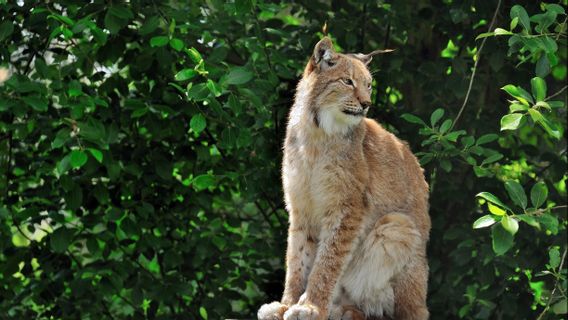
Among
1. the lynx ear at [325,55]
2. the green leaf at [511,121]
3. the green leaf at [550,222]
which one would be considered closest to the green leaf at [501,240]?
the green leaf at [550,222]

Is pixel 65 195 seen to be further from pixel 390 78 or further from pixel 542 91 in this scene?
pixel 542 91

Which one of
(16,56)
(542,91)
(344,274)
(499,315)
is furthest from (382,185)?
(16,56)

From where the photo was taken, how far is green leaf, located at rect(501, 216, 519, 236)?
4.64m

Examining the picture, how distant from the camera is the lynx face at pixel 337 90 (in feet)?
18.5

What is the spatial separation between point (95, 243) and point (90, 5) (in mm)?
1816

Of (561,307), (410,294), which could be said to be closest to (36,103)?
(410,294)

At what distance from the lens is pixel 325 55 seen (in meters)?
5.76

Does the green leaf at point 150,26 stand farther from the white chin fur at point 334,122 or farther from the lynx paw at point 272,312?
the lynx paw at point 272,312

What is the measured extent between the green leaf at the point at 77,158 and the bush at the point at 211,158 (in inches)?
16.5

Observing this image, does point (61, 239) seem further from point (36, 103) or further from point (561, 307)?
point (561, 307)

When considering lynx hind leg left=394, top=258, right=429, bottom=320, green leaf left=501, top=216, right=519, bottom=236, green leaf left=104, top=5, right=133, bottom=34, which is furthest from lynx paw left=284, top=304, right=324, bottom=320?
green leaf left=104, top=5, right=133, bottom=34

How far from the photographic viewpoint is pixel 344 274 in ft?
19.0

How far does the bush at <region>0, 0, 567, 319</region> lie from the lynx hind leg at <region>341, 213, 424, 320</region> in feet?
2.71

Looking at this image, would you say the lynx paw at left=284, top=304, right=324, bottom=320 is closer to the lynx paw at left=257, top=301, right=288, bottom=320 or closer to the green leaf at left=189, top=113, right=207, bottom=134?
the lynx paw at left=257, top=301, right=288, bottom=320
